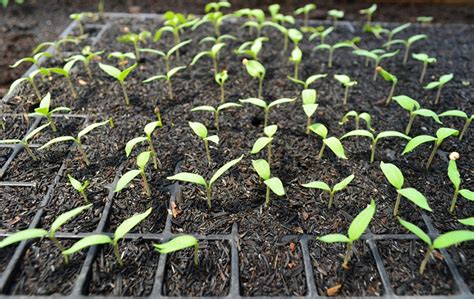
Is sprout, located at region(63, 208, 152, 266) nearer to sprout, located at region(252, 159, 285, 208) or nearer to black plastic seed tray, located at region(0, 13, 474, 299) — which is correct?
black plastic seed tray, located at region(0, 13, 474, 299)

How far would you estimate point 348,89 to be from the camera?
2141mm

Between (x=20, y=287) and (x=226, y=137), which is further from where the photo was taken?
(x=226, y=137)

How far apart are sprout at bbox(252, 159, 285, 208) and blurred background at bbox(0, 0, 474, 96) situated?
2400 mm

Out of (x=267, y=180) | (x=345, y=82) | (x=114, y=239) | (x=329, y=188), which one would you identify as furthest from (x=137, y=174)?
A: (x=345, y=82)

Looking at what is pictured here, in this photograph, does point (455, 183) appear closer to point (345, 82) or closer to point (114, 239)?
point (345, 82)

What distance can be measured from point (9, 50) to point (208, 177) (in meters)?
2.29

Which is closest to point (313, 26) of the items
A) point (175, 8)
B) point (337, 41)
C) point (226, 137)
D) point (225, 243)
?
point (337, 41)

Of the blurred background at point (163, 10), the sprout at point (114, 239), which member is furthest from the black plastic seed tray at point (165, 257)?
the blurred background at point (163, 10)

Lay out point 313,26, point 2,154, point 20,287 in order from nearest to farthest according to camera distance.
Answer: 1. point 20,287
2. point 2,154
3. point 313,26

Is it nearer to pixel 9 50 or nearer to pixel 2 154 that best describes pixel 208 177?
pixel 2 154

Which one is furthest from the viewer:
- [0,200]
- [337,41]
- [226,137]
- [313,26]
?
[313,26]

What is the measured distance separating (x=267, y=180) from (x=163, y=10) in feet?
9.18

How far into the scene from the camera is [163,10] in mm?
3535

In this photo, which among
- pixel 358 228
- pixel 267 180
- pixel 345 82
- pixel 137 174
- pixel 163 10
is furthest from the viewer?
pixel 163 10
